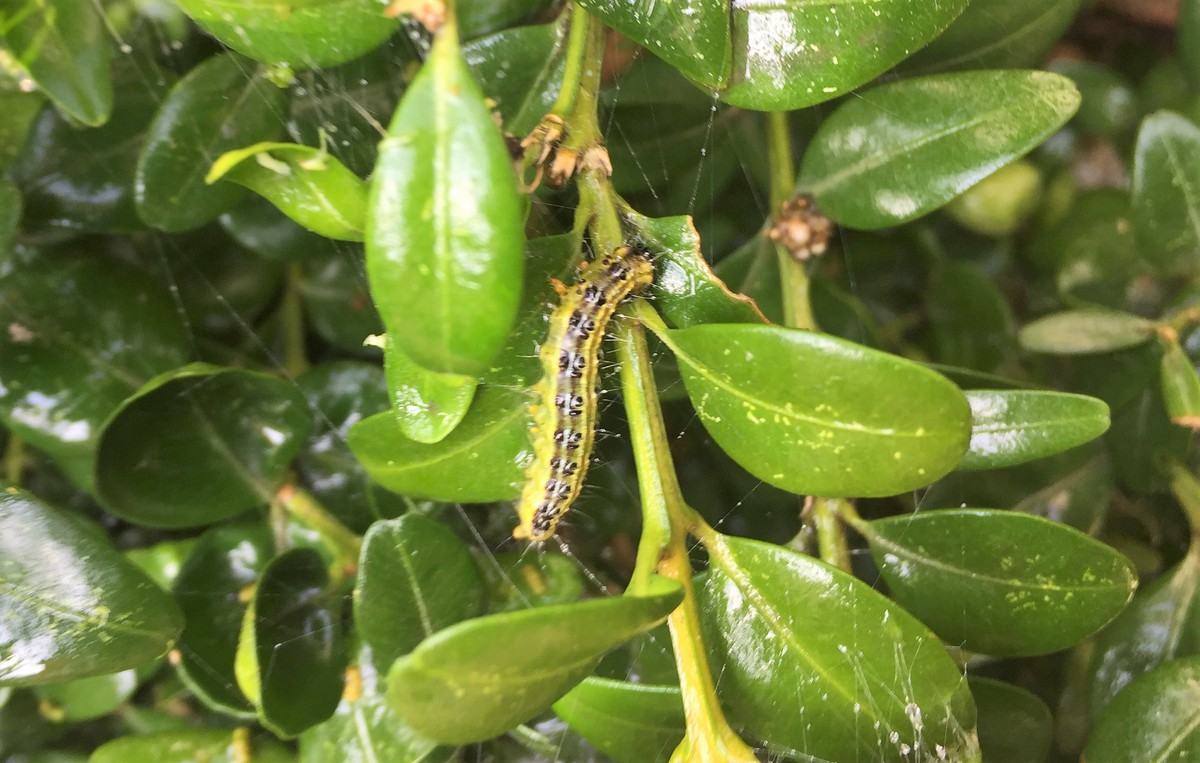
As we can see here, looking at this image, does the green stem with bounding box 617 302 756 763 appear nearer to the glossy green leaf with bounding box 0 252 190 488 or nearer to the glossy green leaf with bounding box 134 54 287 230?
the glossy green leaf with bounding box 134 54 287 230

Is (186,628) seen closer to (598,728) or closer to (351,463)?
(351,463)

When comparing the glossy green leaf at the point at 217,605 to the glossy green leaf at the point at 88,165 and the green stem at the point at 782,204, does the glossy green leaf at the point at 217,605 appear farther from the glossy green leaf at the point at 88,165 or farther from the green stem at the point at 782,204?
the green stem at the point at 782,204

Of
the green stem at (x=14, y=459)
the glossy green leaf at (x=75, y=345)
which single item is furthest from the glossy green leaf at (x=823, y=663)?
the green stem at (x=14, y=459)

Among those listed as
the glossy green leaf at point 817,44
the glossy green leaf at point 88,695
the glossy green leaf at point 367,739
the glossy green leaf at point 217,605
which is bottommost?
the glossy green leaf at point 88,695

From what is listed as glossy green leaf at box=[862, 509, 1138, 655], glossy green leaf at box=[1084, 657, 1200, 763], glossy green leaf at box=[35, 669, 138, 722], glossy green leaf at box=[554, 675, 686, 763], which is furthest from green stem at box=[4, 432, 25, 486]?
glossy green leaf at box=[1084, 657, 1200, 763]

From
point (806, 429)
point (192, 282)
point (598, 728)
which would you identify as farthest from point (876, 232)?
point (192, 282)

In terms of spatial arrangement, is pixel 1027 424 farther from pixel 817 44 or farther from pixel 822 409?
pixel 817 44

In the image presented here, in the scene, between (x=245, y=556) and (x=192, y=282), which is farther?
(x=192, y=282)

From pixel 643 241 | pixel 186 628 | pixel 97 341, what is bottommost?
pixel 186 628
